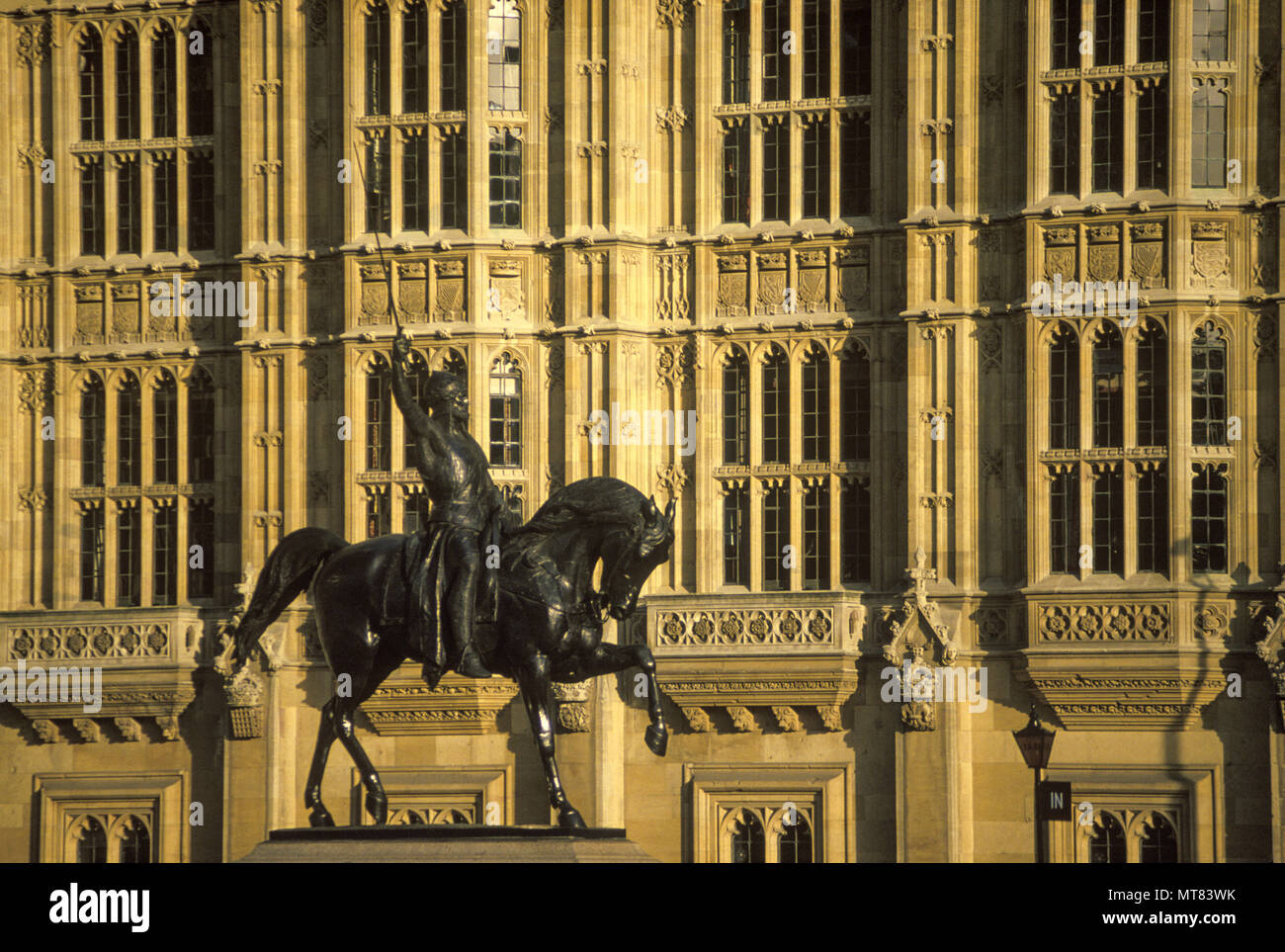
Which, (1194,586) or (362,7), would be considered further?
(362,7)

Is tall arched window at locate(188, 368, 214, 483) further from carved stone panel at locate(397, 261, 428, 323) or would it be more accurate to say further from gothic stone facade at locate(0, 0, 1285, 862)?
carved stone panel at locate(397, 261, 428, 323)

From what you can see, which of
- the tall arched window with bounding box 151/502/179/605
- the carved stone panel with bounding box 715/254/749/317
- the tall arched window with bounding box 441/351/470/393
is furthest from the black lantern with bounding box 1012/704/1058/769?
the tall arched window with bounding box 151/502/179/605

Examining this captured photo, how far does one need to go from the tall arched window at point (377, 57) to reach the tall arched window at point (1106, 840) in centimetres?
1560

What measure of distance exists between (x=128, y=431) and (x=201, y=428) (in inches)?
49.9

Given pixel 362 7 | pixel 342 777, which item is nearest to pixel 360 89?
pixel 362 7

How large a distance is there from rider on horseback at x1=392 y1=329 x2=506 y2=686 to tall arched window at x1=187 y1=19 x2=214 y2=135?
18.1 m

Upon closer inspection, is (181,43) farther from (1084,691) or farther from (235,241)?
(1084,691)

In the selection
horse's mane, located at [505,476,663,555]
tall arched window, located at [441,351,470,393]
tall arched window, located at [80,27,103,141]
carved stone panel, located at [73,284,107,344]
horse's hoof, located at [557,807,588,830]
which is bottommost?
horse's hoof, located at [557,807,588,830]

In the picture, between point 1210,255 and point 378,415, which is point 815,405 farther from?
point 378,415

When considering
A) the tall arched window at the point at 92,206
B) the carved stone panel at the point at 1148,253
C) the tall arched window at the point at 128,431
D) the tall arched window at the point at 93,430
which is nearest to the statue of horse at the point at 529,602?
the carved stone panel at the point at 1148,253

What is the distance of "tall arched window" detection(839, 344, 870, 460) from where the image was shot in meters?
41.4

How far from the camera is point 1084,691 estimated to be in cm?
3906

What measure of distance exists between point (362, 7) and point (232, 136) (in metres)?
3.16
